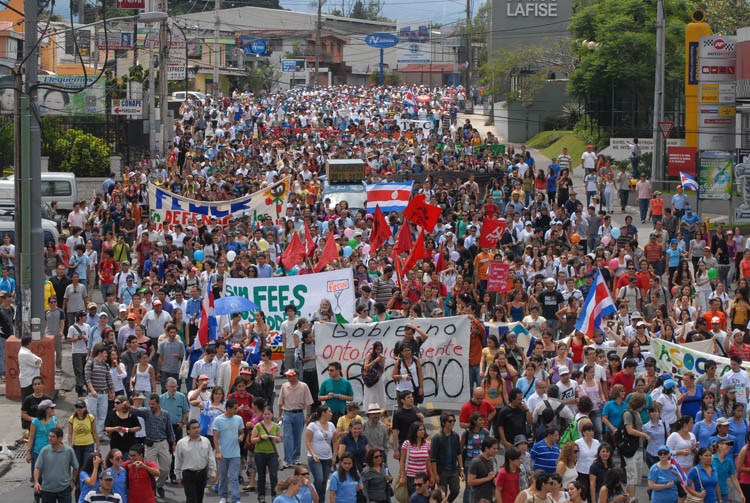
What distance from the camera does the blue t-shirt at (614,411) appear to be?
12.7 m

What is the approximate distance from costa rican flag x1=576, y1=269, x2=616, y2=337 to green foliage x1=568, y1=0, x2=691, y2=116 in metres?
30.2

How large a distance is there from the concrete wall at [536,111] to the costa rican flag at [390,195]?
30.5 m

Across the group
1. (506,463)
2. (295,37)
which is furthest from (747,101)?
(295,37)

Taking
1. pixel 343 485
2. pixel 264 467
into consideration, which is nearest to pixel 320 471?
pixel 264 467

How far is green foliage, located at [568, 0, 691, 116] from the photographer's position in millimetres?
44812

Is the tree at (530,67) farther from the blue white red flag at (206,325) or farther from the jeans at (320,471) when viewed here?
the jeans at (320,471)

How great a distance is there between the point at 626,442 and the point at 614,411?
0.53 meters

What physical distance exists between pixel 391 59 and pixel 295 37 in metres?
11.5

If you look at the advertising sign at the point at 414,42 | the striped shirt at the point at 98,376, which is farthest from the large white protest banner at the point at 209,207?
the advertising sign at the point at 414,42

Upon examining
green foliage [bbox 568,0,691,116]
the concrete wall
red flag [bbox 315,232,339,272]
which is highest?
green foliage [bbox 568,0,691,116]

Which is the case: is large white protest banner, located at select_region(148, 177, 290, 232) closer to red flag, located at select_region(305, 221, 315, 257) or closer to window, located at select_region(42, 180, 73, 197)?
red flag, located at select_region(305, 221, 315, 257)

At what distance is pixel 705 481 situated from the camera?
1160cm

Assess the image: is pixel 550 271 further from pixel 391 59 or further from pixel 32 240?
pixel 391 59

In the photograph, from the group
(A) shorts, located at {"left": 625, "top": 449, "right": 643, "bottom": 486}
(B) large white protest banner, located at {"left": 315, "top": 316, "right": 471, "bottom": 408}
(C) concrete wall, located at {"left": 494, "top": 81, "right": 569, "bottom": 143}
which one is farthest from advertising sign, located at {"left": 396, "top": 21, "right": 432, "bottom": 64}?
(A) shorts, located at {"left": 625, "top": 449, "right": 643, "bottom": 486}
